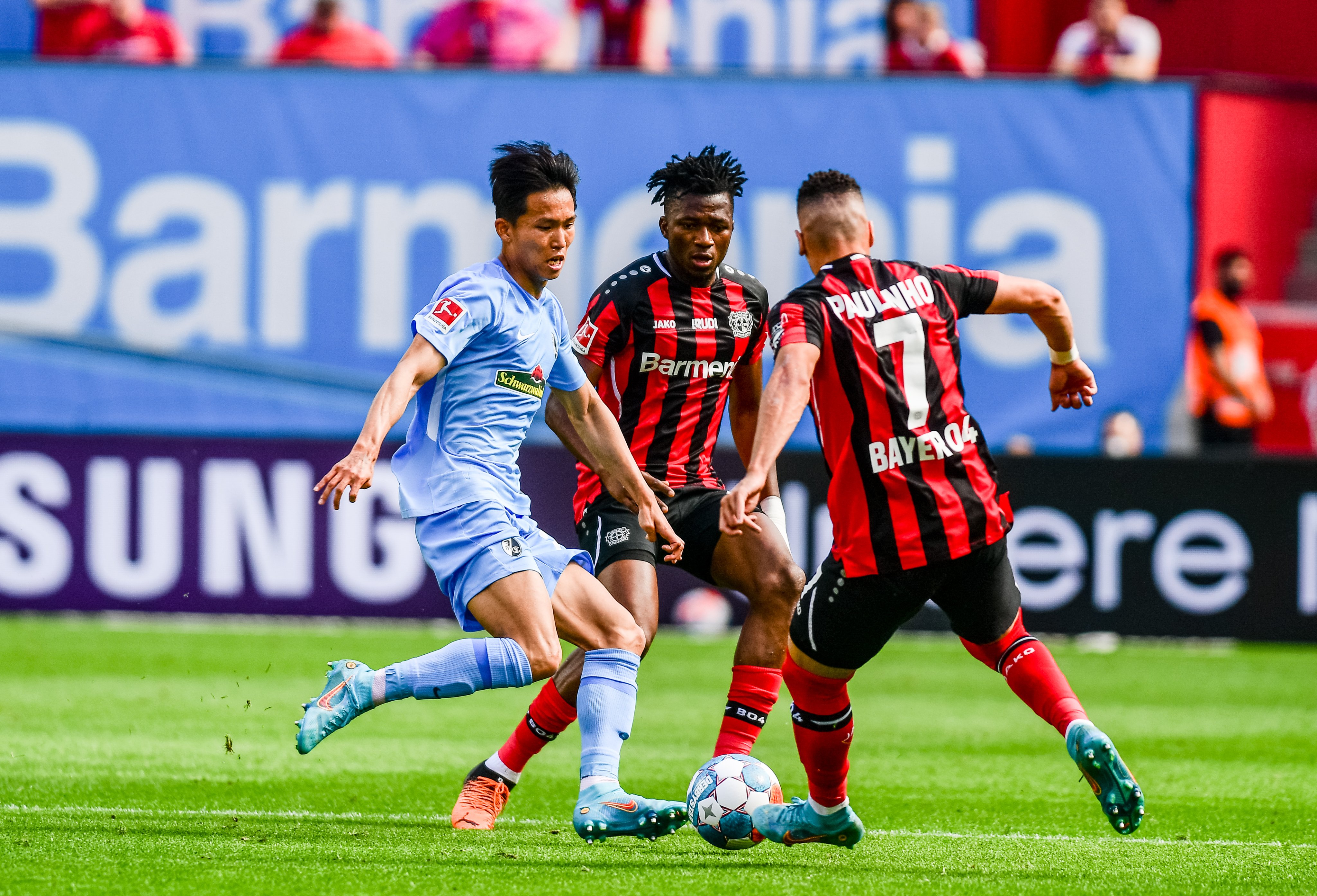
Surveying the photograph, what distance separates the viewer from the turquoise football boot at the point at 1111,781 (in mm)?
4863

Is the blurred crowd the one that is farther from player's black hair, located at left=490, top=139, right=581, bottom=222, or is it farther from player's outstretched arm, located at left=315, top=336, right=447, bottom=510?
player's outstretched arm, located at left=315, top=336, right=447, bottom=510

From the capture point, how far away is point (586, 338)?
6.51 meters

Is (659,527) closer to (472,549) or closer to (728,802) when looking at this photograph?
(472,549)

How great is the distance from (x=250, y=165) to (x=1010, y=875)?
31.7 feet

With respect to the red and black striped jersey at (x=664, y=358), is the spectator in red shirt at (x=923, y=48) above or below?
above

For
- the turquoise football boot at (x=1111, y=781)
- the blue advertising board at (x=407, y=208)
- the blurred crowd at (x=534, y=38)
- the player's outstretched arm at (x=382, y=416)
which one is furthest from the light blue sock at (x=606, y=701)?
the blurred crowd at (x=534, y=38)

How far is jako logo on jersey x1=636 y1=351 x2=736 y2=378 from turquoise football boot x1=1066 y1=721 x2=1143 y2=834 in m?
2.24

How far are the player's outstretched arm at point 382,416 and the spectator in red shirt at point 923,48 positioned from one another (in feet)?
30.4

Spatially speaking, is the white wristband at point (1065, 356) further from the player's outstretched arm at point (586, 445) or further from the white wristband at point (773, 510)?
the player's outstretched arm at point (586, 445)

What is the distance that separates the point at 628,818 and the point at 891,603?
1.04 meters

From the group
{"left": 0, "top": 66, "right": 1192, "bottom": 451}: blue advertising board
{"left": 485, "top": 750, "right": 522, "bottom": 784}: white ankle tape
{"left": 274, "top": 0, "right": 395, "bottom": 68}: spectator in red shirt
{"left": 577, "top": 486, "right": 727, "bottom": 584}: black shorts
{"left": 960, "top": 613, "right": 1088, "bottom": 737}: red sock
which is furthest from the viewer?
{"left": 274, "top": 0, "right": 395, "bottom": 68}: spectator in red shirt

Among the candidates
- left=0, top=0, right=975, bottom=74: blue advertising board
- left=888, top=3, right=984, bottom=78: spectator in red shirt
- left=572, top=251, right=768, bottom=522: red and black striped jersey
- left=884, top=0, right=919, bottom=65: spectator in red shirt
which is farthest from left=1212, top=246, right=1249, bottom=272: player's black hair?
left=572, top=251, right=768, bottom=522: red and black striped jersey

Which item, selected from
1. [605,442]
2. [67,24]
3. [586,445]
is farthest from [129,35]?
[605,442]

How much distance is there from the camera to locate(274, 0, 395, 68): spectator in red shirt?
14.0m
